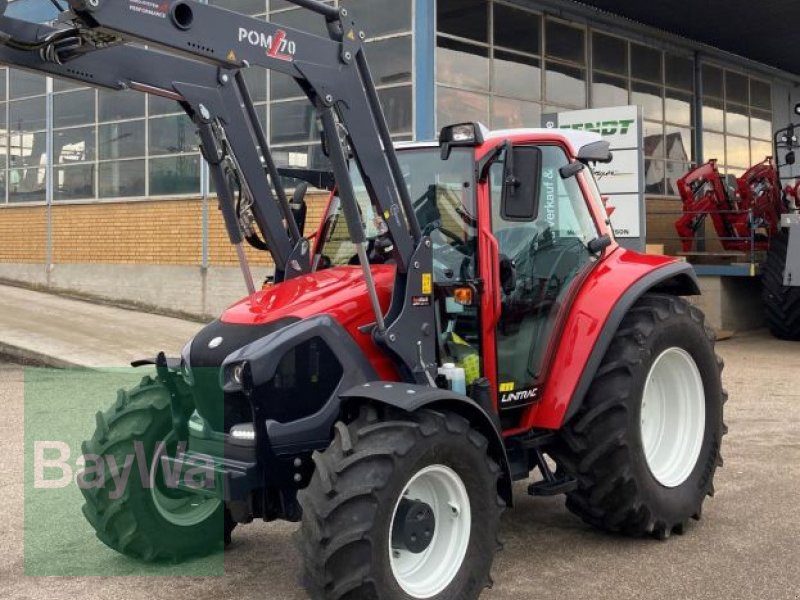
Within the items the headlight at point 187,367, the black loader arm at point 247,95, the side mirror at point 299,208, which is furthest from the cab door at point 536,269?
the headlight at point 187,367

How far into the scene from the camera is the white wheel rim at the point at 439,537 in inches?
155

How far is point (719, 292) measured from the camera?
1474 centimetres

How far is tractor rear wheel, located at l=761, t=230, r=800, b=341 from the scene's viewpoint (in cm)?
1372

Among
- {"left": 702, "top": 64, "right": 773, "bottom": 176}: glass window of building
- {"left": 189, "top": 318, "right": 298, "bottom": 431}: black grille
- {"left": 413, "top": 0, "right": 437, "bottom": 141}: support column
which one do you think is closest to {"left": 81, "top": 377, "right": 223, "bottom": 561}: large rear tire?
{"left": 189, "top": 318, "right": 298, "bottom": 431}: black grille

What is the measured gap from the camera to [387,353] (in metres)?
4.33

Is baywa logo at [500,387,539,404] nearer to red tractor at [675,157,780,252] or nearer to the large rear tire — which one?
the large rear tire

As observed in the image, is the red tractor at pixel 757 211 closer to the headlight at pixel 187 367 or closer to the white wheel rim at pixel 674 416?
the white wheel rim at pixel 674 416

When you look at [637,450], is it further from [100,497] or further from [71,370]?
[71,370]

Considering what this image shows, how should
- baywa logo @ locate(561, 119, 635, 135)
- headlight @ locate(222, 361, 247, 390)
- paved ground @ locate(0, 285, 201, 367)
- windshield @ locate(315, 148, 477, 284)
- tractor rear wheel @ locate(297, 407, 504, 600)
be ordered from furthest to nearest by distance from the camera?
1. baywa logo @ locate(561, 119, 635, 135)
2. paved ground @ locate(0, 285, 201, 367)
3. windshield @ locate(315, 148, 477, 284)
4. headlight @ locate(222, 361, 247, 390)
5. tractor rear wheel @ locate(297, 407, 504, 600)

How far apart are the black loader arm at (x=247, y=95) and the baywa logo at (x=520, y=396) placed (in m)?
0.48

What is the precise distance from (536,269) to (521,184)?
26.0 inches

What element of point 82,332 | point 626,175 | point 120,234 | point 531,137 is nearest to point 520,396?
point 531,137

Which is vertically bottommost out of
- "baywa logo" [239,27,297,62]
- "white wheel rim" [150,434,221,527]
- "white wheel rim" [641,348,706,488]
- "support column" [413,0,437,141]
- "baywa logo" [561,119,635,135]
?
"white wheel rim" [150,434,221,527]

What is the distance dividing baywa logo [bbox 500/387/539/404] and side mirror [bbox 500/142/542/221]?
0.87 meters
